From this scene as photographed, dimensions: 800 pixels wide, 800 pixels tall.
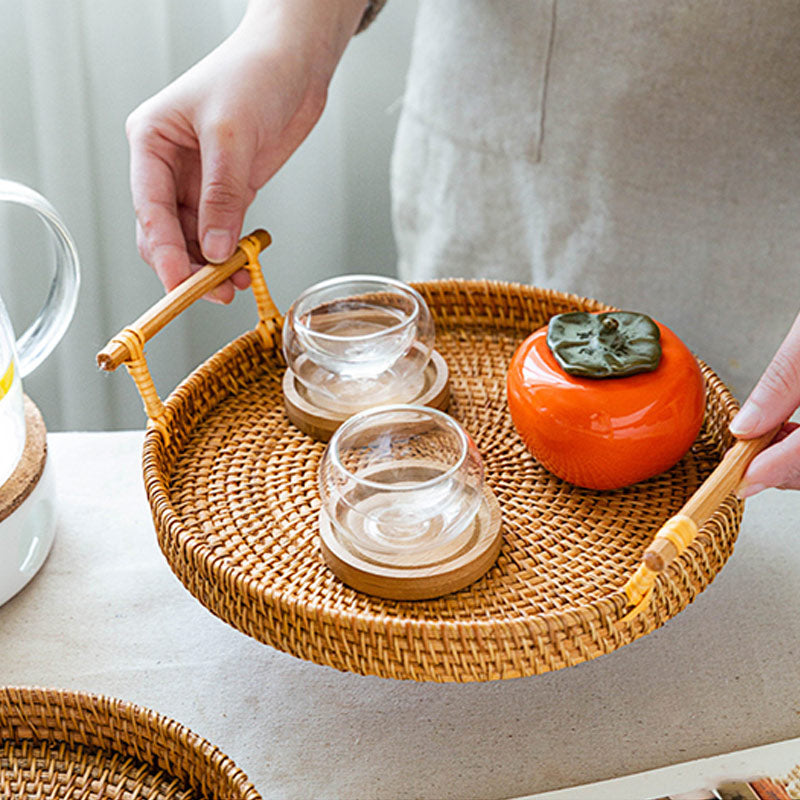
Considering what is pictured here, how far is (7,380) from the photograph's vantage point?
0.53 m

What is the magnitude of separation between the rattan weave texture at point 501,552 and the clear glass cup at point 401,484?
3 centimetres

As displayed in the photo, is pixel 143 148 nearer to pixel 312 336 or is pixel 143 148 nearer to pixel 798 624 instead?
pixel 312 336

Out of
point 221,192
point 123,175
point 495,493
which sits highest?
point 221,192

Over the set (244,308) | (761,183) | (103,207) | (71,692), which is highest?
(761,183)

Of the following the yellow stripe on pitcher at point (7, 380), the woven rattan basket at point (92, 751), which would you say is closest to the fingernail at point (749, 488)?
the woven rattan basket at point (92, 751)

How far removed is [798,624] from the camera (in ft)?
1.86

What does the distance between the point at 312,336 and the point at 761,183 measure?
1.20 ft

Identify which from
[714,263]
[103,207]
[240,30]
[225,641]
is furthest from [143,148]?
[103,207]

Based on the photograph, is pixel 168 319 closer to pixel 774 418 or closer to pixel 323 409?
pixel 323 409

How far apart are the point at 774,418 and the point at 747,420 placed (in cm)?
1

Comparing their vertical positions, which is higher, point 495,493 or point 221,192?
point 221,192

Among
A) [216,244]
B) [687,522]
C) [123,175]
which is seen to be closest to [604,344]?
[687,522]

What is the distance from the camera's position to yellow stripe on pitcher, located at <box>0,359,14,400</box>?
0.52 metres

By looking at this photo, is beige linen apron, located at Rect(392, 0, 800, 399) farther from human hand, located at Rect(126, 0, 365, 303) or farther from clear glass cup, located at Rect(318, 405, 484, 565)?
clear glass cup, located at Rect(318, 405, 484, 565)
